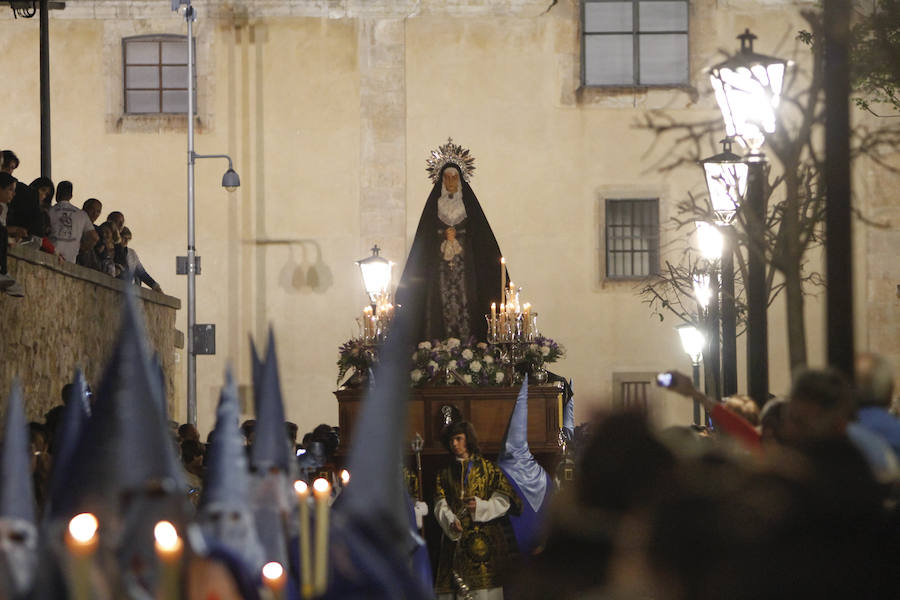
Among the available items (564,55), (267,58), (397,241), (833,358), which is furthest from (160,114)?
(833,358)

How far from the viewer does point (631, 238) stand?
2817 centimetres

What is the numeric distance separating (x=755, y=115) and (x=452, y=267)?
264 inches

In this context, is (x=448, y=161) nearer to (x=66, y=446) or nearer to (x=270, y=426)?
(x=270, y=426)

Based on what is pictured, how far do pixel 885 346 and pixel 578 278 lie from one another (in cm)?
588

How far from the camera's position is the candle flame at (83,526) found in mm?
4070

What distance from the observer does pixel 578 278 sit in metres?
28.0

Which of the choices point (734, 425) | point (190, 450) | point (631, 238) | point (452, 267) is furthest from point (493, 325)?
point (631, 238)

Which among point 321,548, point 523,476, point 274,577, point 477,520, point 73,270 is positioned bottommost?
point 477,520

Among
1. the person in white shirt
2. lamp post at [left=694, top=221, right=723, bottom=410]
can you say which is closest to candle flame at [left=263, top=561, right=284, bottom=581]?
lamp post at [left=694, top=221, right=723, bottom=410]

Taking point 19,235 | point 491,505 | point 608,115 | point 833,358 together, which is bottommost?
point 491,505

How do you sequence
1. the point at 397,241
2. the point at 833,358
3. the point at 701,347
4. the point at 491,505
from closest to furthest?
the point at 833,358
the point at 491,505
the point at 701,347
the point at 397,241

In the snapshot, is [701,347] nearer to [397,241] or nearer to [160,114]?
[397,241]

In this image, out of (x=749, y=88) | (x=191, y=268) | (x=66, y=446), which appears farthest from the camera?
(x=191, y=268)

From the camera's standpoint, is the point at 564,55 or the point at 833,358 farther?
the point at 564,55
